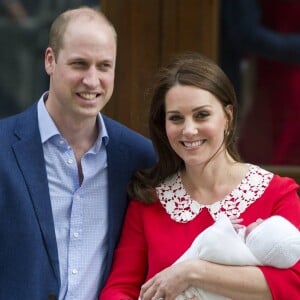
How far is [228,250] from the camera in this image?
354 centimetres

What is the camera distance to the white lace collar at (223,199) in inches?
146

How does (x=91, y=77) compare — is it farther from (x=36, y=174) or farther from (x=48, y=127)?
(x=36, y=174)

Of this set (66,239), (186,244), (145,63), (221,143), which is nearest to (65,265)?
(66,239)

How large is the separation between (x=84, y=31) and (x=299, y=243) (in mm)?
1015

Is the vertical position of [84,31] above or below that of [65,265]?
above

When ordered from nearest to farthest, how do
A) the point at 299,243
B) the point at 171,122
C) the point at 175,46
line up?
1. the point at 299,243
2. the point at 171,122
3. the point at 175,46

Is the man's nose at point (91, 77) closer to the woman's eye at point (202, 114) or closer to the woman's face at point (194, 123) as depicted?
the woman's face at point (194, 123)

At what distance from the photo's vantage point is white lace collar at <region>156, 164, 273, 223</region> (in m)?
3.71

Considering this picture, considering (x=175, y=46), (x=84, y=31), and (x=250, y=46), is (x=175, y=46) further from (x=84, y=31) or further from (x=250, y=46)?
(x=84, y=31)

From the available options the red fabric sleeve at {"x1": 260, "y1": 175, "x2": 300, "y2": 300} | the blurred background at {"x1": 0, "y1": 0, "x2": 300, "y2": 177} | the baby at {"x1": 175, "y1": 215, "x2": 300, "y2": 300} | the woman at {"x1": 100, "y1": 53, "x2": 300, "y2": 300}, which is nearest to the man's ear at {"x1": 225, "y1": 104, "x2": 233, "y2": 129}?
the woman at {"x1": 100, "y1": 53, "x2": 300, "y2": 300}

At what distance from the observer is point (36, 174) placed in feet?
12.4

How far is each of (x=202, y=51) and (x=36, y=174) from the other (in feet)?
4.65

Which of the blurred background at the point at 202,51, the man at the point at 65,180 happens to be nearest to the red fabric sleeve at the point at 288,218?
the man at the point at 65,180

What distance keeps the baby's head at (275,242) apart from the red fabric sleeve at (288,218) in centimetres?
3
